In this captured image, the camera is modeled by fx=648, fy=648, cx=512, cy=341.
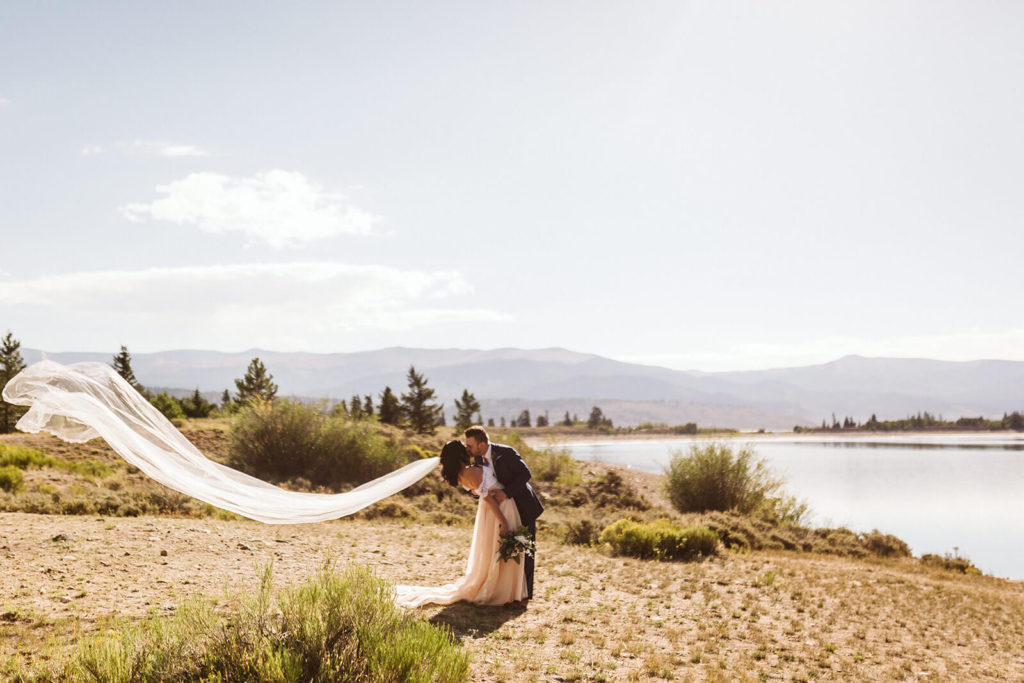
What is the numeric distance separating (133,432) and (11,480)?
9162 mm

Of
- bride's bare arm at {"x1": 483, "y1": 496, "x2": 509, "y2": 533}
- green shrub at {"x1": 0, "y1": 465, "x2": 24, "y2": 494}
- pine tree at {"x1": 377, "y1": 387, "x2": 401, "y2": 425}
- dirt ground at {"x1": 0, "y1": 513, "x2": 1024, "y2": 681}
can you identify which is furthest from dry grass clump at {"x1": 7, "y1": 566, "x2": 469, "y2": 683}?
pine tree at {"x1": 377, "y1": 387, "x2": 401, "y2": 425}

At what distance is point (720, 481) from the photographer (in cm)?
2189

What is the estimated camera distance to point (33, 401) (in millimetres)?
6348

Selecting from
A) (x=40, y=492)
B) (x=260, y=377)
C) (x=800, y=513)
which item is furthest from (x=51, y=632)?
(x=260, y=377)

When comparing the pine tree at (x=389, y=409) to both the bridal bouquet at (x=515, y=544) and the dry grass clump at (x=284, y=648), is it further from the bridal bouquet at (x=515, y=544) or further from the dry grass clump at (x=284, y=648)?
the dry grass clump at (x=284, y=648)

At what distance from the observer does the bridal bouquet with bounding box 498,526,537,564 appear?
7715 millimetres

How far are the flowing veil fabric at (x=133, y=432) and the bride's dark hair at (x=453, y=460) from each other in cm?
122

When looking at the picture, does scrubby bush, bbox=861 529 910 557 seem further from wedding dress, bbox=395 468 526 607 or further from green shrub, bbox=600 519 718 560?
wedding dress, bbox=395 468 526 607

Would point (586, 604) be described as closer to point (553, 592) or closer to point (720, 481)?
point (553, 592)

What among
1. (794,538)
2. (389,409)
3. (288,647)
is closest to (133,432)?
(288,647)

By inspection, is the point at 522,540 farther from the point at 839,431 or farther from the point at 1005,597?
the point at 839,431

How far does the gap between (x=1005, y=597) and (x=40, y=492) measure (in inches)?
753

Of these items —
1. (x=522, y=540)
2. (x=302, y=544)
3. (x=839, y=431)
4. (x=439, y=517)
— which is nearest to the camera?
(x=522, y=540)

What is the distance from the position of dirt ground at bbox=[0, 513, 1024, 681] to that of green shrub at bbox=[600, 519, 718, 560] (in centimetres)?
51
